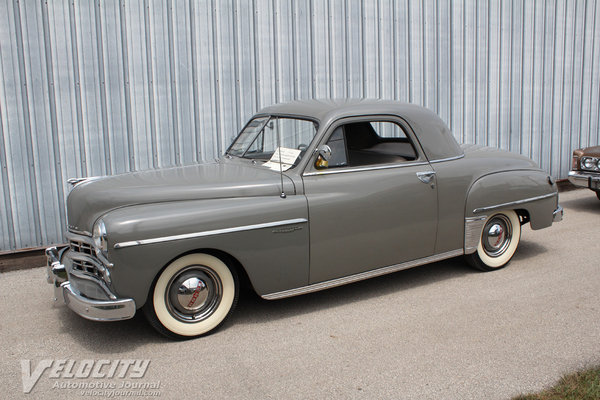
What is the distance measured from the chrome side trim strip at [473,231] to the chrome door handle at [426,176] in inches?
23.3

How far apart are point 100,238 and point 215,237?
790 mm

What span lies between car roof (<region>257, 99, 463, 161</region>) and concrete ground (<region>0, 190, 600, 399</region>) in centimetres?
127

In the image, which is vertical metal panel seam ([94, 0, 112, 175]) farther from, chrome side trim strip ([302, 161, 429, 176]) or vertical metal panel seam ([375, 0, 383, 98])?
vertical metal panel seam ([375, 0, 383, 98])

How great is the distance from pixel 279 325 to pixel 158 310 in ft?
3.16

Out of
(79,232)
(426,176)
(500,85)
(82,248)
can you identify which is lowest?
(82,248)

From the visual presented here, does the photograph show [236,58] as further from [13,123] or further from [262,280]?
[262,280]

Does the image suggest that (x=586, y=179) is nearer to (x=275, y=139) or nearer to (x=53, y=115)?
(x=275, y=139)

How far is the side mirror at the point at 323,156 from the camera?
468 centimetres

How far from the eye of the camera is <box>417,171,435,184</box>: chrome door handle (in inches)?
205

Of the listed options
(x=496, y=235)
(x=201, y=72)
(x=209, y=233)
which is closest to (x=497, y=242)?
(x=496, y=235)

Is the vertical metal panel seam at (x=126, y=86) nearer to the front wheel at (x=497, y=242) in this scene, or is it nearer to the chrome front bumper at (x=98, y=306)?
the chrome front bumper at (x=98, y=306)

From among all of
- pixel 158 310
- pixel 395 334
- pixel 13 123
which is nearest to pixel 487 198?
pixel 395 334

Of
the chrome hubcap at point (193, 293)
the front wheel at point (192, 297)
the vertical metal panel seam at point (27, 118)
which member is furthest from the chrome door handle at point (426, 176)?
the vertical metal panel seam at point (27, 118)

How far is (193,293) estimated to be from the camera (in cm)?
429
